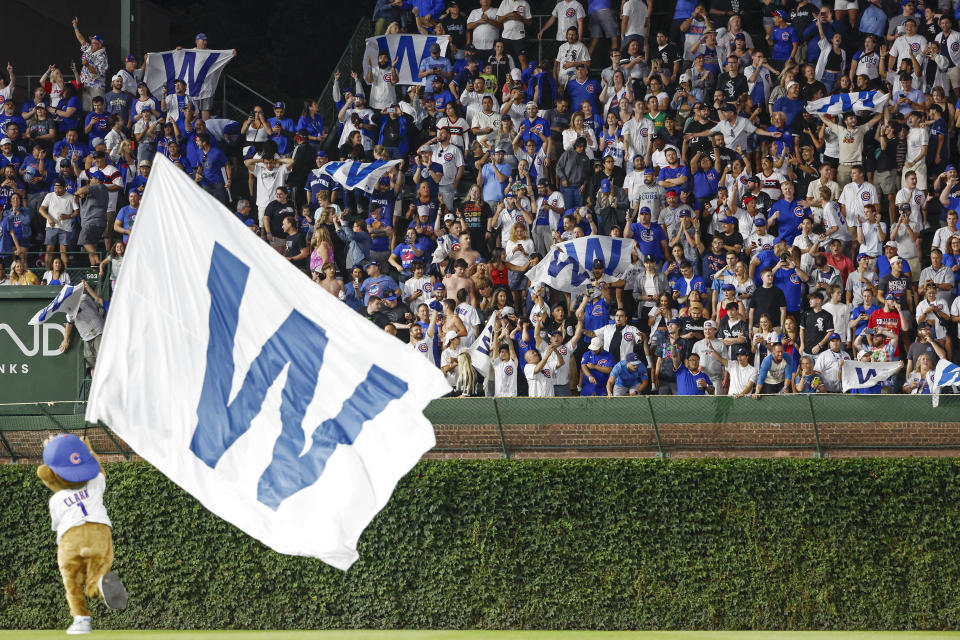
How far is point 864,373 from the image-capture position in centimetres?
1752

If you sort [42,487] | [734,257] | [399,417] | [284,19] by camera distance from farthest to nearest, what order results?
[284,19]
[734,257]
[42,487]
[399,417]

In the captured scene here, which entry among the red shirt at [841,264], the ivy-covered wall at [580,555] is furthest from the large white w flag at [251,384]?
the red shirt at [841,264]

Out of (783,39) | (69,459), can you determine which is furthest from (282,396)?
(783,39)

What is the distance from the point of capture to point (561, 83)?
23141 mm

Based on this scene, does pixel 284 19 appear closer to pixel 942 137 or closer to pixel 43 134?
pixel 43 134

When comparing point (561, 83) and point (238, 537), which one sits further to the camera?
point (561, 83)

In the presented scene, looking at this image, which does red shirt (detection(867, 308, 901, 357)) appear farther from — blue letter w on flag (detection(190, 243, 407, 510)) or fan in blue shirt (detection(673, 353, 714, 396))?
blue letter w on flag (detection(190, 243, 407, 510))

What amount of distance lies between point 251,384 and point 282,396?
9.5 inches

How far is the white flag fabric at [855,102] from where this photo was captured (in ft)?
68.9

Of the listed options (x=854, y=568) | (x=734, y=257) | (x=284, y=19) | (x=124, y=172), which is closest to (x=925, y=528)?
(x=854, y=568)

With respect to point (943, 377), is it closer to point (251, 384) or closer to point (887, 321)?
point (887, 321)

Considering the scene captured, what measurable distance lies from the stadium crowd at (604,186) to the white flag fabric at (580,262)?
0.18 meters

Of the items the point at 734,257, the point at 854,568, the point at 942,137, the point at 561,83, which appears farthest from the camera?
the point at 561,83

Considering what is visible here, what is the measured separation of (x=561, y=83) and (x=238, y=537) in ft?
33.8
